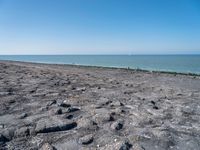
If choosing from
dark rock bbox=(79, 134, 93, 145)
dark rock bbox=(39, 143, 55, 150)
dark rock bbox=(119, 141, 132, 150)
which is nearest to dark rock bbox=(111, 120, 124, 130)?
dark rock bbox=(79, 134, 93, 145)

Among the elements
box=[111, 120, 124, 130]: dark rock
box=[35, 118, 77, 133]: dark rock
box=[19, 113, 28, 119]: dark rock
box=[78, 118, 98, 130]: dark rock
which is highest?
box=[19, 113, 28, 119]: dark rock

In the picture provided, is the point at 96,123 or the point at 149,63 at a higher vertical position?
the point at 96,123

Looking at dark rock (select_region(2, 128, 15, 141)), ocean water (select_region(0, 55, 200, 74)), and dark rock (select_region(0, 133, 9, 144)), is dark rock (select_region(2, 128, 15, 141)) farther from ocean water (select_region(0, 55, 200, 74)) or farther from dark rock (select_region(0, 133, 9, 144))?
ocean water (select_region(0, 55, 200, 74))

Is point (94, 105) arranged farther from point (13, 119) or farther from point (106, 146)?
point (106, 146)

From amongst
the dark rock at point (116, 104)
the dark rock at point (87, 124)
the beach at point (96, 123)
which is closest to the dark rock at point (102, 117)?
the beach at point (96, 123)

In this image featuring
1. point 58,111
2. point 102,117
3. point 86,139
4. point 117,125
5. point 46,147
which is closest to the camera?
point 46,147

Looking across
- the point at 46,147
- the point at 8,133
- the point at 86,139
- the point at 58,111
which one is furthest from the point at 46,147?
the point at 58,111

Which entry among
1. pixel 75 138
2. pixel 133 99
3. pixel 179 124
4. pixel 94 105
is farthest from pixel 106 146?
pixel 133 99

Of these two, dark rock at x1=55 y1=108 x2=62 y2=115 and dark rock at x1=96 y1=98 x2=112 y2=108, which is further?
dark rock at x1=96 y1=98 x2=112 y2=108

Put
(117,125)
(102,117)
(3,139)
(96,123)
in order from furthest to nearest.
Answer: (102,117) < (96,123) < (117,125) < (3,139)

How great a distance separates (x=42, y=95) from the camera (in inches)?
303

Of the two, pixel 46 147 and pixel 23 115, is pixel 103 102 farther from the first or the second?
pixel 46 147

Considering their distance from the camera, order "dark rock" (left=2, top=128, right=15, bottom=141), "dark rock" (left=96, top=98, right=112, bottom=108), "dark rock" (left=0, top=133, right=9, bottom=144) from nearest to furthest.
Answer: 1. "dark rock" (left=0, top=133, right=9, bottom=144)
2. "dark rock" (left=2, top=128, right=15, bottom=141)
3. "dark rock" (left=96, top=98, right=112, bottom=108)

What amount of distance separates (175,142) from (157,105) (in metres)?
2.75
